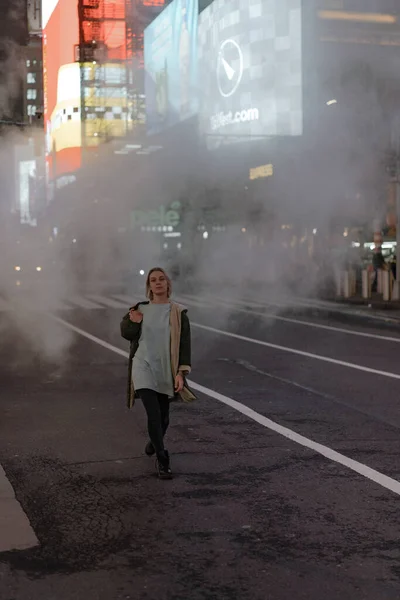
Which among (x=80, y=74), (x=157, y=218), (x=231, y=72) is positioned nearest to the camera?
(x=157, y=218)

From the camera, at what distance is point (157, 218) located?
14.8 metres

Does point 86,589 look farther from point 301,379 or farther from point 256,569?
point 301,379

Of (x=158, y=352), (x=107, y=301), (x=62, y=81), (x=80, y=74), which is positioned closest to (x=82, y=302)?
(x=107, y=301)

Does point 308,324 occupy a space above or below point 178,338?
below

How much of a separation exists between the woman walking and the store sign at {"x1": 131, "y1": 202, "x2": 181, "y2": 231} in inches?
392

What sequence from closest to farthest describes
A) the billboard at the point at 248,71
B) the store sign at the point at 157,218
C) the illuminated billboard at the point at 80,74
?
the store sign at the point at 157,218
the billboard at the point at 248,71
the illuminated billboard at the point at 80,74

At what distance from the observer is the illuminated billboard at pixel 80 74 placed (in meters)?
30.8

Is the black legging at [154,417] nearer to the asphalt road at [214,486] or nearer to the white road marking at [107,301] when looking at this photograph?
the asphalt road at [214,486]

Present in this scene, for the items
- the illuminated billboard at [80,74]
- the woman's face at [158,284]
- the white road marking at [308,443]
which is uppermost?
the illuminated billboard at [80,74]

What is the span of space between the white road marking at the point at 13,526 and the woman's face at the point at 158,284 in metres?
1.21

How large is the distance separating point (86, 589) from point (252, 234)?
1340 cm

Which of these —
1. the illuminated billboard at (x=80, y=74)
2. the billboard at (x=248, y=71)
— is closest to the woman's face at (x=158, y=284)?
the billboard at (x=248, y=71)

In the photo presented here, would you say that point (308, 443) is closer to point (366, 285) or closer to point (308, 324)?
point (308, 324)

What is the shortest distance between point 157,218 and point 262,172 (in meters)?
1.99
